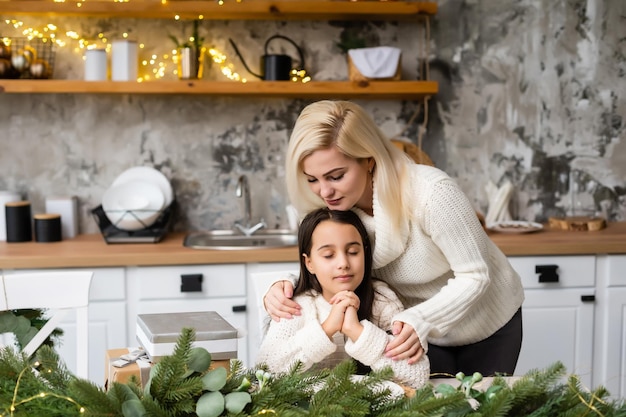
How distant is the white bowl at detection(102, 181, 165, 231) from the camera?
3205mm

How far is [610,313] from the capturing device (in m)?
3.12

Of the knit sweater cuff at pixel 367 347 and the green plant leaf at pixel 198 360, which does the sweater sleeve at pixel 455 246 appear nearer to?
the knit sweater cuff at pixel 367 347

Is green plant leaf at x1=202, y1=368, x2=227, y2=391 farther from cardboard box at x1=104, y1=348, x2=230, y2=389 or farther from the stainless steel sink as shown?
the stainless steel sink

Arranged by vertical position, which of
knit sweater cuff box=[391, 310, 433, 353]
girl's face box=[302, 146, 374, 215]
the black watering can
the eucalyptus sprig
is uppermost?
the eucalyptus sprig

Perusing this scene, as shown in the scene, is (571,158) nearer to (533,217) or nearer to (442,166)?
(533,217)

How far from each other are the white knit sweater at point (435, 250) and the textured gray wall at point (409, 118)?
5.83 feet

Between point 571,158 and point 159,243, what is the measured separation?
1.94 meters

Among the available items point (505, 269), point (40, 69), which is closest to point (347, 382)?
point (505, 269)

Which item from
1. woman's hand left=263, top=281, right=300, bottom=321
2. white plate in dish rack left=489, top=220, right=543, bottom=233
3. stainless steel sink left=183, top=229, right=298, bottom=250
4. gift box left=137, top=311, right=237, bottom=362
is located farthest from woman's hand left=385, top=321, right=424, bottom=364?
white plate in dish rack left=489, top=220, right=543, bottom=233

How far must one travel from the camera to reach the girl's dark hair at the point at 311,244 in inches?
69.6

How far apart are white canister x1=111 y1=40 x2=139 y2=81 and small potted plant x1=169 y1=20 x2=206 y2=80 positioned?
0.65ft

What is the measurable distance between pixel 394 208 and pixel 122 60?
1.94m

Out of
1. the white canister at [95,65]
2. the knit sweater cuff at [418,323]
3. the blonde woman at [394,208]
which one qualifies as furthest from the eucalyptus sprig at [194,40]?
the knit sweater cuff at [418,323]

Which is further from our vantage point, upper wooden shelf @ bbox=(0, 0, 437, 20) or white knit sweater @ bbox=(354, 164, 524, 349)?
upper wooden shelf @ bbox=(0, 0, 437, 20)
